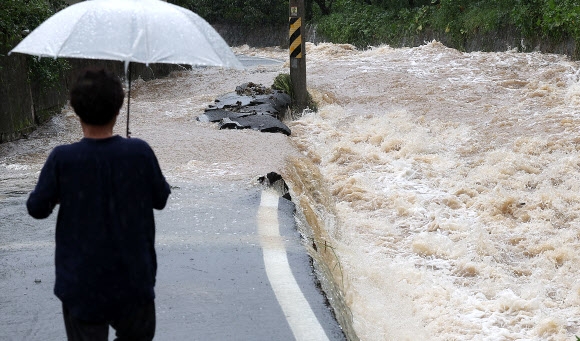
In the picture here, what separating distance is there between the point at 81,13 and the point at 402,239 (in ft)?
A: 19.3

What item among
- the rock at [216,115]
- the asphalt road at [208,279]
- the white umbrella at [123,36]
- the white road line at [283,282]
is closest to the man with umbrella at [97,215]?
the white umbrella at [123,36]

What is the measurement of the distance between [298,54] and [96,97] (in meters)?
12.2

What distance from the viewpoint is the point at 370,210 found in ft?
31.6

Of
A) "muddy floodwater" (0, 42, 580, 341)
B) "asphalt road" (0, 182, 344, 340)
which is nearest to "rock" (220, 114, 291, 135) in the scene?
"muddy floodwater" (0, 42, 580, 341)

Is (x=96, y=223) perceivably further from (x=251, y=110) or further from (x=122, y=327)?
(x=251, y=110)

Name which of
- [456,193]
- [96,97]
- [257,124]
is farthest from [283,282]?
[257,124]

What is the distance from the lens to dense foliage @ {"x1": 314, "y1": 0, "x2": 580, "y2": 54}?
57.6ft

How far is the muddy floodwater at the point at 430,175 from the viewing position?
6672 mm

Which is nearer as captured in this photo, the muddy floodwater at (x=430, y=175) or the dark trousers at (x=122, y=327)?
the dark trousers at (x=122, y=327)

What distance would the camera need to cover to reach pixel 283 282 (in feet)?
15.9

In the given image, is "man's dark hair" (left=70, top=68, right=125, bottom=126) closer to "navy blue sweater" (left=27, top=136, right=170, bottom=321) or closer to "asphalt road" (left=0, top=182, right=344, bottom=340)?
"navy blue sweater" (left=27, top=136, right=170, bottom=321)

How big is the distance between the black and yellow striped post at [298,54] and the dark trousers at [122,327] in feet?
39.0

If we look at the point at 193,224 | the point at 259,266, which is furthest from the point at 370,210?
the point at 259,266

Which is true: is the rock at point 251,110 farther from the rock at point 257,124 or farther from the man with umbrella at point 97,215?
the man with umbrella at point 97,215
